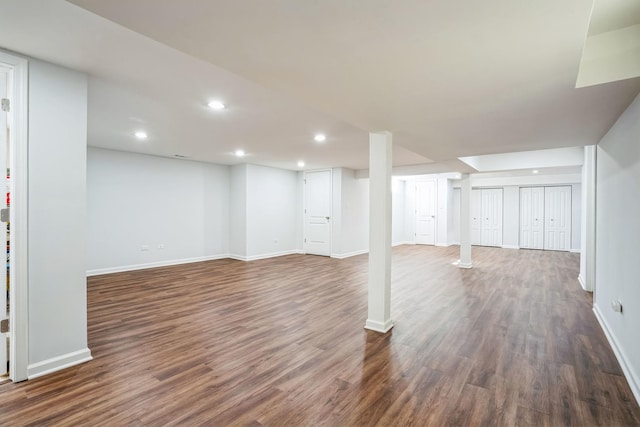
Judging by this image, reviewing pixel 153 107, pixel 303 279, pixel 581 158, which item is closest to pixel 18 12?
pixel 153 107

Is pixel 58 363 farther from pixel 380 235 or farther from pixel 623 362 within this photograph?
pixel 623 362

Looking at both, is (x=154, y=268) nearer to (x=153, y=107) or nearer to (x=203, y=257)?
(x=203, y=257)

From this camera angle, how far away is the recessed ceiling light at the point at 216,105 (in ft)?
10.0

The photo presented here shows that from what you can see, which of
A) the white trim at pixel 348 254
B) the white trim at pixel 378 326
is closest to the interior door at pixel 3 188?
the white trim at pixel 378 326

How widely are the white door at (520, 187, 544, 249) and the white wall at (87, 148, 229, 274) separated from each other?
927cm

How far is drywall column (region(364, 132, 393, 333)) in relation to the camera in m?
3.19

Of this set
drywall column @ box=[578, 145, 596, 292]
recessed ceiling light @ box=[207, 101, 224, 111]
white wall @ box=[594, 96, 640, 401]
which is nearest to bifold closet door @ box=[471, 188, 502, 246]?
drywall column @ box=[578, 145, 596, 292]

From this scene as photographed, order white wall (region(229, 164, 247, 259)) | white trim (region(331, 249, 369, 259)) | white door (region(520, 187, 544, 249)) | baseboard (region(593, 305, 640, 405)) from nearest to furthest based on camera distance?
baseboard (region(593, 305, 640, 405)) → white wall (region(229, 164, 247, 259)) → white trim (region(331, 249, 369, 259)) → white door (region(520, 187, 544, 249))

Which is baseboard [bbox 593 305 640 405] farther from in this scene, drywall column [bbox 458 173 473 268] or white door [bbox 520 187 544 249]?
white door [bbox 520 187 544 249]

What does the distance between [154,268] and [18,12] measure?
5.38m

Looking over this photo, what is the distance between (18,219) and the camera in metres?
2.13

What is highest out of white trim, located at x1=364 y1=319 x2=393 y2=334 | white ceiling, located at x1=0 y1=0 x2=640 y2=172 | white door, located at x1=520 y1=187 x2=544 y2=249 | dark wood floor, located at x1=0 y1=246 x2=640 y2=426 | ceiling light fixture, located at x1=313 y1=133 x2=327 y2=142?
ceiling light fixture, located at x1=313 y1=133 x2=327 y2=142

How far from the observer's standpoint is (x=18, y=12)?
65.7 inches

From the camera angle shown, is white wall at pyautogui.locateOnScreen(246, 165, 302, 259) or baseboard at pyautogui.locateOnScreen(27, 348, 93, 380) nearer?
baseboard at pyautogui.locateOnScreen(27, 348, 93, 380)
